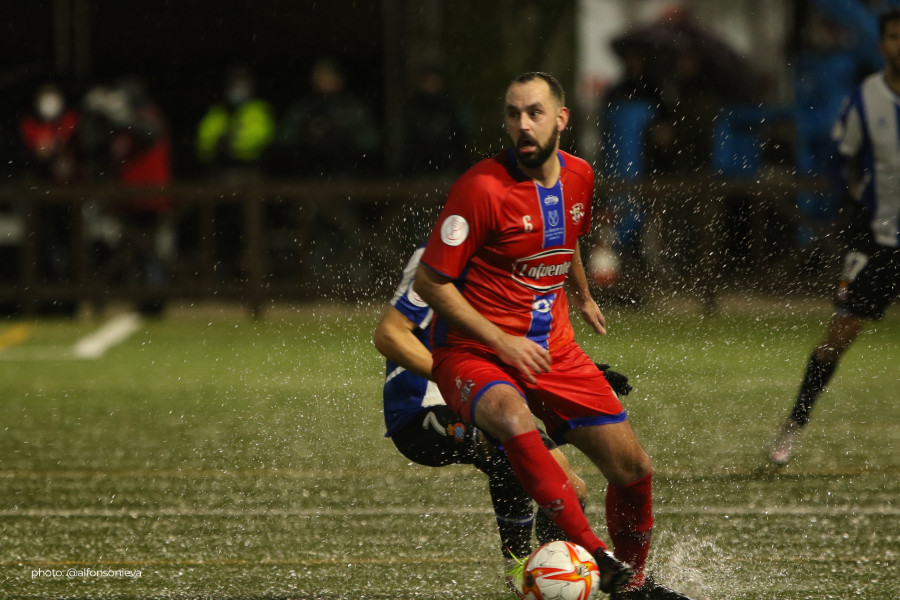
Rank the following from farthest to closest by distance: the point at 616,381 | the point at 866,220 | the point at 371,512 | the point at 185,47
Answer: the point at 185,47 < the point at 866,220 < the point at 371,512 < the point at 616,381

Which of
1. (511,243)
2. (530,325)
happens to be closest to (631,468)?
(530,325)

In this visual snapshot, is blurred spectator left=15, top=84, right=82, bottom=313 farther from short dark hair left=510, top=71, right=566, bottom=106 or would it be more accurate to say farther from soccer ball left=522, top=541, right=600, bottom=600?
soccer ball left=522, top=541, right=600, bottom=600

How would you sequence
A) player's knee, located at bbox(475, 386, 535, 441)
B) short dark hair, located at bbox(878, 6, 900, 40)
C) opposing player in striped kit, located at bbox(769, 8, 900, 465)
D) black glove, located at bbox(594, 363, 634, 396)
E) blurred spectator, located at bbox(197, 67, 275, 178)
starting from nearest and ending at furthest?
player's knee, located at bbox(475, 386, 535, 441) < black glove, located at bbox(594, 363, 634, 396) < short dark hair, located at bbox(878, 6, 900, 40) < opposing player in striped kit, located at bbox(769, 8, 900, 465) < blurred spectator, located at bbox(197, 67, 275, 178)

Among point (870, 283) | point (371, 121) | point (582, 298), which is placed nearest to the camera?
point (582, 298)

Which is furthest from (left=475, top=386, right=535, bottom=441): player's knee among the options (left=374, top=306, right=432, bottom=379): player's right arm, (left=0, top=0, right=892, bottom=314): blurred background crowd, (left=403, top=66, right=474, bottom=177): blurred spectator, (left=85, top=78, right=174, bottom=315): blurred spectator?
(left=85, top=78, right=174, bottom=315): blurred spectator

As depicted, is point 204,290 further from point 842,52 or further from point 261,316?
point 842,52

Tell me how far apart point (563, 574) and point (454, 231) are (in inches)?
41.6

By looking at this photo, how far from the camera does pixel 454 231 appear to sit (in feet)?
14.6

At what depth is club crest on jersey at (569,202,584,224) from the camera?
15.3 ft

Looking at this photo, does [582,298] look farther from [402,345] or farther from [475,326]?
[475,326]

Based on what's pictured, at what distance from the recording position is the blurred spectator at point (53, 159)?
566 inches

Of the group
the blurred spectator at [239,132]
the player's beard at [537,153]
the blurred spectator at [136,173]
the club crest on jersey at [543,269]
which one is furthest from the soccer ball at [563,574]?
the blurred spectator at [239,132]

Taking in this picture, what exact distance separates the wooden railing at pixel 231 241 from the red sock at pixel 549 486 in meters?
9.49

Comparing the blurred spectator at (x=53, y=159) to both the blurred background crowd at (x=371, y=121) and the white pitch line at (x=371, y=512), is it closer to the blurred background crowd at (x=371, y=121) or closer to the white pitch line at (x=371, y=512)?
the blurred background crowd at (x=371, y=121)
